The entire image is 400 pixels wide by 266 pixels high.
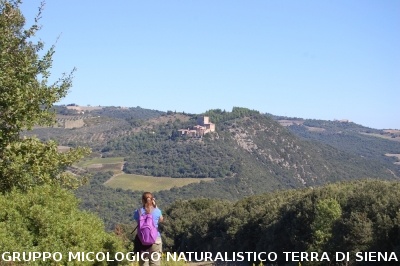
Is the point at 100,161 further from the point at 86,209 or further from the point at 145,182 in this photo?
the point at 86,209

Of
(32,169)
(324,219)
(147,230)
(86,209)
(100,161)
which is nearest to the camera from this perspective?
(147,230)

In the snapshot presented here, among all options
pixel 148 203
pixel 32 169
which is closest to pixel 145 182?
pixel 32 169

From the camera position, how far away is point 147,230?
25.9 ft

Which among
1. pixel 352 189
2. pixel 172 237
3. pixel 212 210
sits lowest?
pixel 172 237

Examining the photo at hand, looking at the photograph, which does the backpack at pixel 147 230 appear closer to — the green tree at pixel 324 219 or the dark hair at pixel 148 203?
the dark hair at pixel 148 203

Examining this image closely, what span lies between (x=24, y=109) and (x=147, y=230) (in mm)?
4978

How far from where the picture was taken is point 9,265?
720 centimetres

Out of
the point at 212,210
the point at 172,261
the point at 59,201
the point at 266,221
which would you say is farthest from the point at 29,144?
the point at 212,210

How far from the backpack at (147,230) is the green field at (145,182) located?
445 ft

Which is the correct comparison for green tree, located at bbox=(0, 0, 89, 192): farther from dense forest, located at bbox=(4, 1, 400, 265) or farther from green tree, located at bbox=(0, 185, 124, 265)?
green tree, located at bbox=(0, 185, 124, 265)

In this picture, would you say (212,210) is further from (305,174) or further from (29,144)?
(305,174)

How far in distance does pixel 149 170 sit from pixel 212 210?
121 metres

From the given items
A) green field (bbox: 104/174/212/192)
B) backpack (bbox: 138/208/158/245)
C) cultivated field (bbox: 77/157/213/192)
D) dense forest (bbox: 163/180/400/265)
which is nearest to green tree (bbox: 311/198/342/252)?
dense forest (bbox: 163/180/400/265)

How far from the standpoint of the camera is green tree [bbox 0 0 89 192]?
10.6 metres
